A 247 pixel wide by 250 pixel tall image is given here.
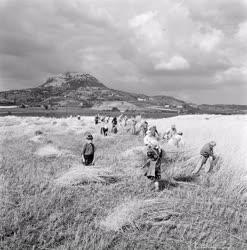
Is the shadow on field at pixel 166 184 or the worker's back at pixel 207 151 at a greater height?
the worker's back at pixel 207 151

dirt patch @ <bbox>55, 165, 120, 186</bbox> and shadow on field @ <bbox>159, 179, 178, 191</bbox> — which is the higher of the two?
dirt patch @ <bbox>55, 165, 120, 186</bbox>

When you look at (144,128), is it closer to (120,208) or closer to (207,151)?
Answer: (207,151)

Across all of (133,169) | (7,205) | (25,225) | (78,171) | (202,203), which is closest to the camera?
(25,225)

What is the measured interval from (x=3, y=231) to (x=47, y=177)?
140 inches

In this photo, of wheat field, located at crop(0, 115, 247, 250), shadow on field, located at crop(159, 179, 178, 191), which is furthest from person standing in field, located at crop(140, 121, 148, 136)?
shadow on field, located at crop(159, 179, 178, 191)

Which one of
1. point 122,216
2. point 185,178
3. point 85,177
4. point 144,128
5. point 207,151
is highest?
point 207,151

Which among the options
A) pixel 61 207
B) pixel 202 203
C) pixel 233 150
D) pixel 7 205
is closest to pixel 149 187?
pixel 202 203

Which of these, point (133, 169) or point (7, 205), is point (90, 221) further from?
point (133, 169)

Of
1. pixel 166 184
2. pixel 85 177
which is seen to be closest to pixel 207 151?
pixel 166 184

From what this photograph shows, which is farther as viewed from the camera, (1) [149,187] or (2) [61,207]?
(1) [149,187]

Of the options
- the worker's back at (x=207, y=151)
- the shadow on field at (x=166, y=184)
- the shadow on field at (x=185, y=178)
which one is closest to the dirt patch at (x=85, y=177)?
the shadow on field at (x=166, y=184)

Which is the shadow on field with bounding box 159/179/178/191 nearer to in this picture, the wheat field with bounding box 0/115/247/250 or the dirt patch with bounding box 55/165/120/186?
the wheat field with bounding box 0/115/247/250

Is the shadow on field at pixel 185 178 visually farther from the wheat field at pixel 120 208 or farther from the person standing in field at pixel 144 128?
the person standing in field at pixel 144 128

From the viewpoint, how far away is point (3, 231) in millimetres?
5594
